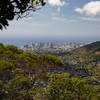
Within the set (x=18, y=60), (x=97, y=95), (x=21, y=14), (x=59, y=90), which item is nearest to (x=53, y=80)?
(x=59, y=90)

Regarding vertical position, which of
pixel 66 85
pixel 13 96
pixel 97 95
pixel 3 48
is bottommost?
pixel 13 96

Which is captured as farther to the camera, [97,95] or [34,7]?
[97,95]

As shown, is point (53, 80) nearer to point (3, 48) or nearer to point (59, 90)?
point (59, 90)

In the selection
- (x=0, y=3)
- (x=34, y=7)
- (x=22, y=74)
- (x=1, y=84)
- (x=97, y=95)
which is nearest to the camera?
(x=0, y=3)

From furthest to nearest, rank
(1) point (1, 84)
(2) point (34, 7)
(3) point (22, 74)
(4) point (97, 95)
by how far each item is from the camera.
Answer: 1. (3) point (22, 74)
2. (1) point (1, 84)
3. (4) point (97, 95)
4. (2) point (34, 7)

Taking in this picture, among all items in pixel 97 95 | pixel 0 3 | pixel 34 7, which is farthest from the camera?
pixel 97 95

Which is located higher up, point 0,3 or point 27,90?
point 0,3

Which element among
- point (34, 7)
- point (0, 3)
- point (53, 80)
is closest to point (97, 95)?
point (53, 80)

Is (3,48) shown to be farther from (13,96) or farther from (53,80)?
(53,80)

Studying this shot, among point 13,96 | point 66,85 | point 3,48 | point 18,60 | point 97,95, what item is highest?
point 3,48
